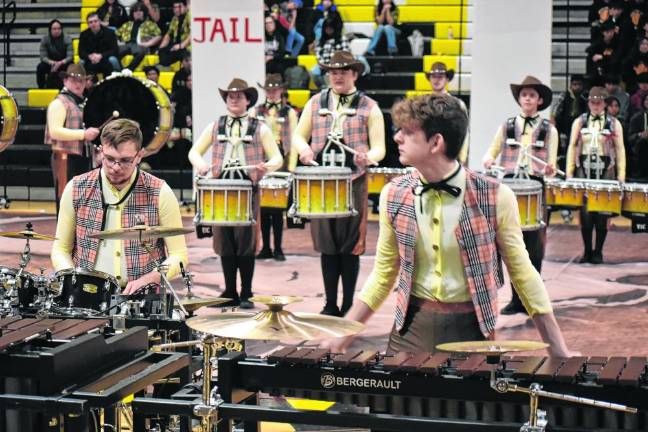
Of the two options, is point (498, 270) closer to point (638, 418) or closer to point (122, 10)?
point (638, 418)

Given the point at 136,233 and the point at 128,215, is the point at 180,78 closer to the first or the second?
the point at 128,215

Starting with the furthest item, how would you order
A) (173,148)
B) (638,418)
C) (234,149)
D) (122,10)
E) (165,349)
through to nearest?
(122,10), (173,148), (234,149), (165,349), (638,418)

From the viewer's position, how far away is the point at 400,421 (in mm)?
4102

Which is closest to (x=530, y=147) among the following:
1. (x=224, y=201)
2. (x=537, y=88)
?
(x=537, y=88)

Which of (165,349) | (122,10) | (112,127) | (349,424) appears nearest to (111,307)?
(165,349)

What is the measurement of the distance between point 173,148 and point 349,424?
12.5m

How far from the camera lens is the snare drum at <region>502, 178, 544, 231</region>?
29.2 ft

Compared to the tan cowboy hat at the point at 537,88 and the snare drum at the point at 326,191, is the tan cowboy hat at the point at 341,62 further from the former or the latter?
the tan cowboy hat at the point at 537,88

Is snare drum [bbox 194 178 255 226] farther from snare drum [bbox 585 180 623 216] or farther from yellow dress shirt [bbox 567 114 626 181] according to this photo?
yellow dress shirt [bbox 567 114 626 181]

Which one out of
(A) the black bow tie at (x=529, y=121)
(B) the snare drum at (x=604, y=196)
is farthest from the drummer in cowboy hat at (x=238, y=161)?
(B) the snare drum at (x=604, y=196)

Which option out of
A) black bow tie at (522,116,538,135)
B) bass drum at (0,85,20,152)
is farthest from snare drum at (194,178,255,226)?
black bow tie at (522,116,538,135)

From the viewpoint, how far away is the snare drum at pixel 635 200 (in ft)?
34.9

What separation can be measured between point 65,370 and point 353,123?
16.4 feet

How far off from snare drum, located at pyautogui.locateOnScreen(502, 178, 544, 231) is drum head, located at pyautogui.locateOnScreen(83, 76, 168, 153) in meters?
3.25
